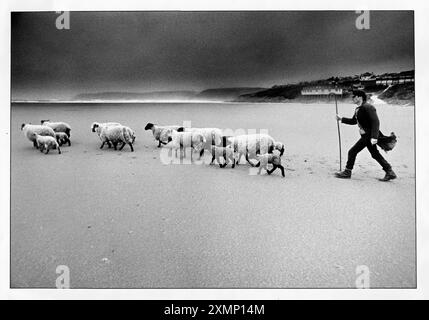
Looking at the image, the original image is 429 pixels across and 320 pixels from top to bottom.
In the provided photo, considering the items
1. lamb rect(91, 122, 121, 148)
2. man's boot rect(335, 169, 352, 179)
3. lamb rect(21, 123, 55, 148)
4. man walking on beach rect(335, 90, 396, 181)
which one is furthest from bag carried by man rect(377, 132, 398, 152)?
lamb rect(21, 123, 55, 148)

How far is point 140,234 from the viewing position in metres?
2.07

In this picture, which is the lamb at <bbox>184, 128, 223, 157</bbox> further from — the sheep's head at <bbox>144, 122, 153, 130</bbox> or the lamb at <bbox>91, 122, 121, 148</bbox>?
the lamb at <bbox>91, 122, 121, 148</bbox>

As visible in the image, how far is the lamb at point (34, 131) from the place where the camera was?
226 cm

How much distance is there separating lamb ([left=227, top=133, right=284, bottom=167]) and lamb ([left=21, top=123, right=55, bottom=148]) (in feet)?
4.77

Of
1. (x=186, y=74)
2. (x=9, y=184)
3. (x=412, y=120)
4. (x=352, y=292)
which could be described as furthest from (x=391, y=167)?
(x=9, y=184)

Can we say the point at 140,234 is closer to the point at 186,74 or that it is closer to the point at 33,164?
the point at 33,164

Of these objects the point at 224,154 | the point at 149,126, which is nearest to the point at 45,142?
the point at 149,126

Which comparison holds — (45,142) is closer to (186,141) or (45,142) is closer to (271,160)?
(186,141)

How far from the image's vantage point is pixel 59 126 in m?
2.36

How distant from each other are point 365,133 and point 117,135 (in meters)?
1.94

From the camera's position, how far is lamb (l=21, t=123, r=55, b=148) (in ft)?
7.43
